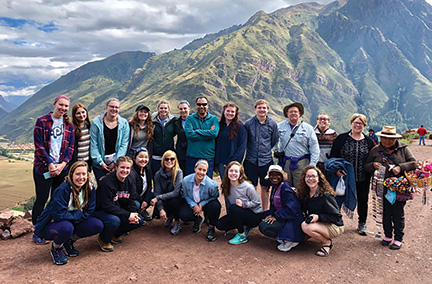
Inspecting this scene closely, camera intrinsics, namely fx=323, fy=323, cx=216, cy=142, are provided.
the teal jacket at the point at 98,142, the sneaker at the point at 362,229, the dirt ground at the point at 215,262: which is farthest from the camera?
the sneaker at the point at 362,229

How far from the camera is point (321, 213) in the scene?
19.7 feet

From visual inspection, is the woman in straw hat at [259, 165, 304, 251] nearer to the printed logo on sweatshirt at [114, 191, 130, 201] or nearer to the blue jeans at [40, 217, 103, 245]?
the printed logo on sweatshirt at [114, 191, 130, 201]

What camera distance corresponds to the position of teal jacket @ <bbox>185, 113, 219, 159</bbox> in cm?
732

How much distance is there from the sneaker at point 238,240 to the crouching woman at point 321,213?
4.09 ft

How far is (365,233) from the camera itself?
709 centimetres

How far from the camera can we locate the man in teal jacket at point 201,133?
7.28 m

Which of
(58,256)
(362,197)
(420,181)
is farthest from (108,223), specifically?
(420,181)

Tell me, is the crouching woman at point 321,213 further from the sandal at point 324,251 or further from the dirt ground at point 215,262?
the dirt ground at point 215,262

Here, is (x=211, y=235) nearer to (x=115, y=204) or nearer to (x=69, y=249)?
(x=115, y=204)

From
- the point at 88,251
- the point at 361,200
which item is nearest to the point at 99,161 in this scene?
the point at 88,251

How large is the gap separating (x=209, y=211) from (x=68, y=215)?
269cm

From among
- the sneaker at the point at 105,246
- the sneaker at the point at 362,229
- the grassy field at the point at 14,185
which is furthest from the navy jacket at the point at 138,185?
the grassy field at the point at 14,185

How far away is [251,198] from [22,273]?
13.9 ft

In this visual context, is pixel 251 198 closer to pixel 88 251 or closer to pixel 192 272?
pixel 192 272
